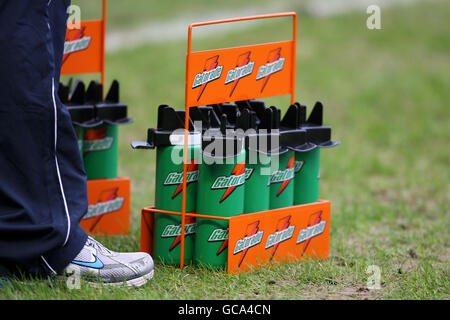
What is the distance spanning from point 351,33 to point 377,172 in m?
5.15

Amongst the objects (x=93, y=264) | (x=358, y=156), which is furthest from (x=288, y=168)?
(x=358, y=156)

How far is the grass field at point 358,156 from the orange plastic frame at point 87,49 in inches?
45.9

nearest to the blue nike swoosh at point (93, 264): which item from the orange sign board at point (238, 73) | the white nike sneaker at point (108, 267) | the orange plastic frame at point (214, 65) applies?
the white nike sneaker at point (108, 267)

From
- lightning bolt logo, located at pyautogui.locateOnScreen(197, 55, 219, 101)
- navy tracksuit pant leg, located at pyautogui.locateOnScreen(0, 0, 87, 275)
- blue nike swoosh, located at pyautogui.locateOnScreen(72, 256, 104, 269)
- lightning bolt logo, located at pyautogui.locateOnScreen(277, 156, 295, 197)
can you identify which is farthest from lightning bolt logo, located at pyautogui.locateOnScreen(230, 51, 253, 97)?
blue nike swoosh, located at pyautogui.locateOnScreen(72, 256, 104, 269)

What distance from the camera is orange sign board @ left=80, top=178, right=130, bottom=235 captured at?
4.70 meters

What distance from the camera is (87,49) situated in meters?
4.82

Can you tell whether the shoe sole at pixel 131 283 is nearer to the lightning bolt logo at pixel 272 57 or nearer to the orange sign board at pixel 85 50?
the lightning bolt logo at pixel 272 57

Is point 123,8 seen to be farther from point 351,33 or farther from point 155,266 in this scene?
point 155,266

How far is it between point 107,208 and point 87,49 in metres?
1.10

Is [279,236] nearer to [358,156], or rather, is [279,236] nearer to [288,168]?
[288,168]

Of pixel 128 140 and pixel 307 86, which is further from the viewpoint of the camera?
pixel 307 86

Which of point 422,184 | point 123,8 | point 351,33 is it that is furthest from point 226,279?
point 123,8

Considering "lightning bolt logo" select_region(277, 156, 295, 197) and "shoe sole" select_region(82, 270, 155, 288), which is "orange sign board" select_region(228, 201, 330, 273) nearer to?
"lightning bolt logo" select_region(277, 156, 295, 197)
